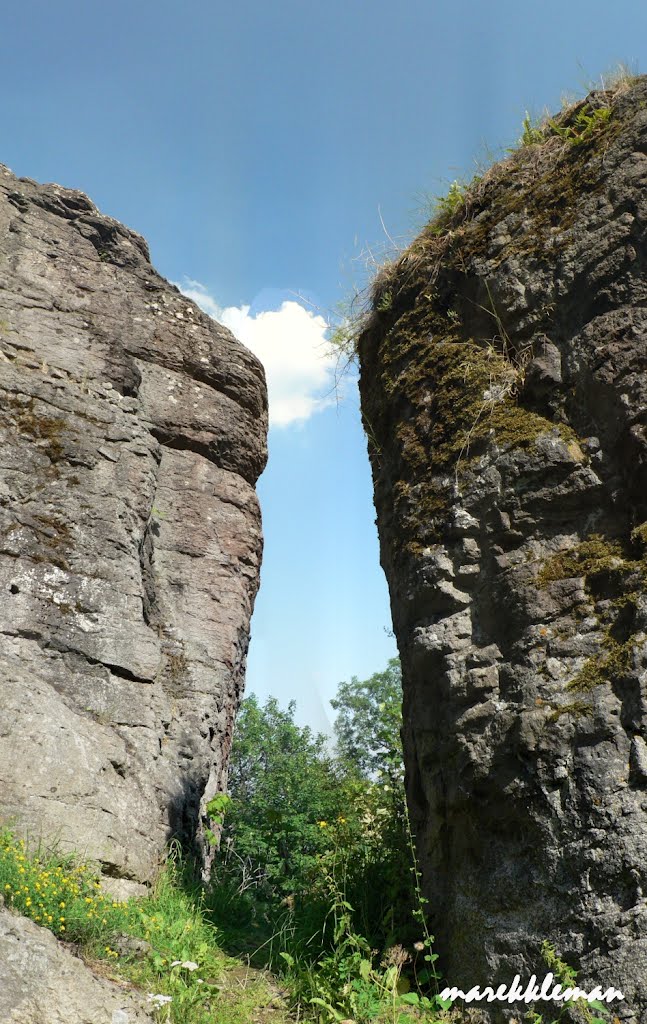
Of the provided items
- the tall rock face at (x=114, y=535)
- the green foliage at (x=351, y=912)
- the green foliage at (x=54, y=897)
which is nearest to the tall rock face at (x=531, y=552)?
the green foliage at (x=351, y=912)

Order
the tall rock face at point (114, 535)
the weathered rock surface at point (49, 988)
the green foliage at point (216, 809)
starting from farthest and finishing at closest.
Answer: the green foliage at point (216, 809) → the tall rock face at point (114, 535) → the weathered rock surface at point (49, 988)

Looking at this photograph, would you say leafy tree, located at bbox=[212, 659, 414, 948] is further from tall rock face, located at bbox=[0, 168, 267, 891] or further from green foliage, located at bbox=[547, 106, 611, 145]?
green foliage, located at bbox=[547, 106, 611, 145]

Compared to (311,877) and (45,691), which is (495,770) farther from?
(45,691)

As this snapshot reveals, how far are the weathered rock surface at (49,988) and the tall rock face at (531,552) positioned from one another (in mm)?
1562

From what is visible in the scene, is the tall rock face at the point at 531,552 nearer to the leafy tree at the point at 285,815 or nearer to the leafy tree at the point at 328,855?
the leafy tree at the point at 328,855

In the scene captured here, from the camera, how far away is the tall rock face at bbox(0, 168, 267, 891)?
214 inches

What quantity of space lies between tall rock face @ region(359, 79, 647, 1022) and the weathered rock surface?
5.12ft

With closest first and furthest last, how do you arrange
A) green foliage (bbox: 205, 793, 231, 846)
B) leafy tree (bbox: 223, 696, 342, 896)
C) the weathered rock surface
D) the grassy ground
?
the weathered rock surface < the grassy ground < green foliage (bbox: 205, 793, 231, 846) < leafy tree (bbox: 223, 696, 342, 896)

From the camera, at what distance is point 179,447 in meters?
8.59

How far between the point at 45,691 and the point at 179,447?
11.8 ft

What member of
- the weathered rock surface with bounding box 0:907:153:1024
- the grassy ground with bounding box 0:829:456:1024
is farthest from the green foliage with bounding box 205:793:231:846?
the weathered rock surface with bounding box 0:907:153:1024

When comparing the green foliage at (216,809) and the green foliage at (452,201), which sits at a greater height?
the green foliage at (452,201)

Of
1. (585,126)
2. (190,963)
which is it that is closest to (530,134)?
(585,126)

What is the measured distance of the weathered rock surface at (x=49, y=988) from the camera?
3.38 meters
